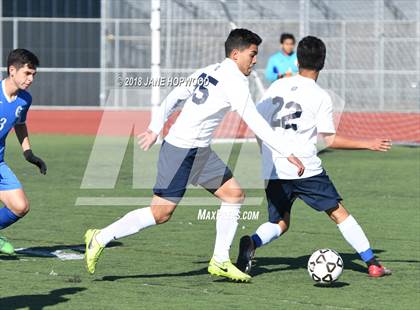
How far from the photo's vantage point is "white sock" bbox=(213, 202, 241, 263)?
29.8ft

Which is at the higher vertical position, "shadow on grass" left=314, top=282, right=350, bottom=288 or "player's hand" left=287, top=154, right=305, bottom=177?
"player's hand" left=287, top=154, right=305, bottom=177

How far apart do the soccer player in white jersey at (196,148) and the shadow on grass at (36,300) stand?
28.5 inches

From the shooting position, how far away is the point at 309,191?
9.29 m

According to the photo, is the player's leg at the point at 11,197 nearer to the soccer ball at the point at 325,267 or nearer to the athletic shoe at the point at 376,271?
the soccer ball at the point at 325,267

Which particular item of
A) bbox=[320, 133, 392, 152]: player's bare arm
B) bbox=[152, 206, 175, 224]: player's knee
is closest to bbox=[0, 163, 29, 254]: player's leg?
bbox=[152, 206, 175, 224]: player's knee

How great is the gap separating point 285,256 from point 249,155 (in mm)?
11402

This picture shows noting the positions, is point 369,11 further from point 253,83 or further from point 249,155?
point 249,155

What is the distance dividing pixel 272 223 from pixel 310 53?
1.58 meters

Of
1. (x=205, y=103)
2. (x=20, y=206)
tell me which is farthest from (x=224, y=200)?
(x=20, y=206)

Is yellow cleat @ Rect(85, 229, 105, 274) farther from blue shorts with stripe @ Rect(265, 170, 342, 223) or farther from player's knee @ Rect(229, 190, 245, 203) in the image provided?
blue shorts with stripe @ Rect(265, 170, 342, 223)

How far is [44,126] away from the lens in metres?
28.5

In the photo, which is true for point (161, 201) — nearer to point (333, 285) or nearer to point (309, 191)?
Answer: point (309, 191)

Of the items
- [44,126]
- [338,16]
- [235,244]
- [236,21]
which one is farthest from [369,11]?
[235,244]

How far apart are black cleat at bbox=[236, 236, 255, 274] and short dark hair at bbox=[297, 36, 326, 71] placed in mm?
1608
